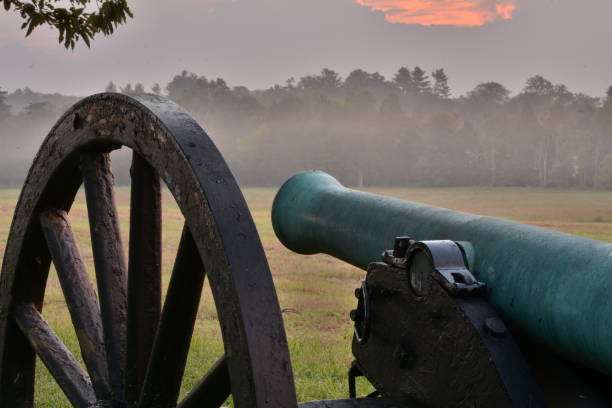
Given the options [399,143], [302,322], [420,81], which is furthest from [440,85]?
[302,322]

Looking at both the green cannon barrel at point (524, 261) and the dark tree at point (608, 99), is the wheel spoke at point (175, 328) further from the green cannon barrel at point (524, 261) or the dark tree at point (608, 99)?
the dark tree at point (608, 99)

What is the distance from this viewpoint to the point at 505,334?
1.81m

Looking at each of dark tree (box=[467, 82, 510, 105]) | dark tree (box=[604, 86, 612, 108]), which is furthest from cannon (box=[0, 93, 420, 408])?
dark tree (box=[467, 82, 510, 105])

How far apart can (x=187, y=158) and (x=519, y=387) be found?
3.19 feet

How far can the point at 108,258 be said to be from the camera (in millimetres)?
2482

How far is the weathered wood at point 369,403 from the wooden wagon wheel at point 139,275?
0.31m

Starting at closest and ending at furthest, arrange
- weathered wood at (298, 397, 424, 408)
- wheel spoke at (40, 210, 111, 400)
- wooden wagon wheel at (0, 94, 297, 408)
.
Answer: wooden wagon wheel at (0, 94, 297, 408) < weathered wood at (298, 397, 424, 408) < wheel spoke at (40, 210, 111, 400)

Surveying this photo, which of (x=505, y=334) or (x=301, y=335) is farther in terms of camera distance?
(x=301, y=335)

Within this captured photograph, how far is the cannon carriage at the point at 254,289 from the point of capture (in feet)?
5.71

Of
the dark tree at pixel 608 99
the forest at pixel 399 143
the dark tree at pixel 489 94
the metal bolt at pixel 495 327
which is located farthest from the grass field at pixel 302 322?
the dark tree at pixel 489 94

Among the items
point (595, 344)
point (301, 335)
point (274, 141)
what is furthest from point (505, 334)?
point (274, 141)

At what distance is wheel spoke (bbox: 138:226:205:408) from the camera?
198 centimetres

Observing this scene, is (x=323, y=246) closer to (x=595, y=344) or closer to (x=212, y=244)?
(x=212, y=244)

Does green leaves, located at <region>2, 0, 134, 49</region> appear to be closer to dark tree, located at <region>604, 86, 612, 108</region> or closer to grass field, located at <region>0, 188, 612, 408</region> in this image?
grass field, located at <region>0, 188, 612, 408</region>
